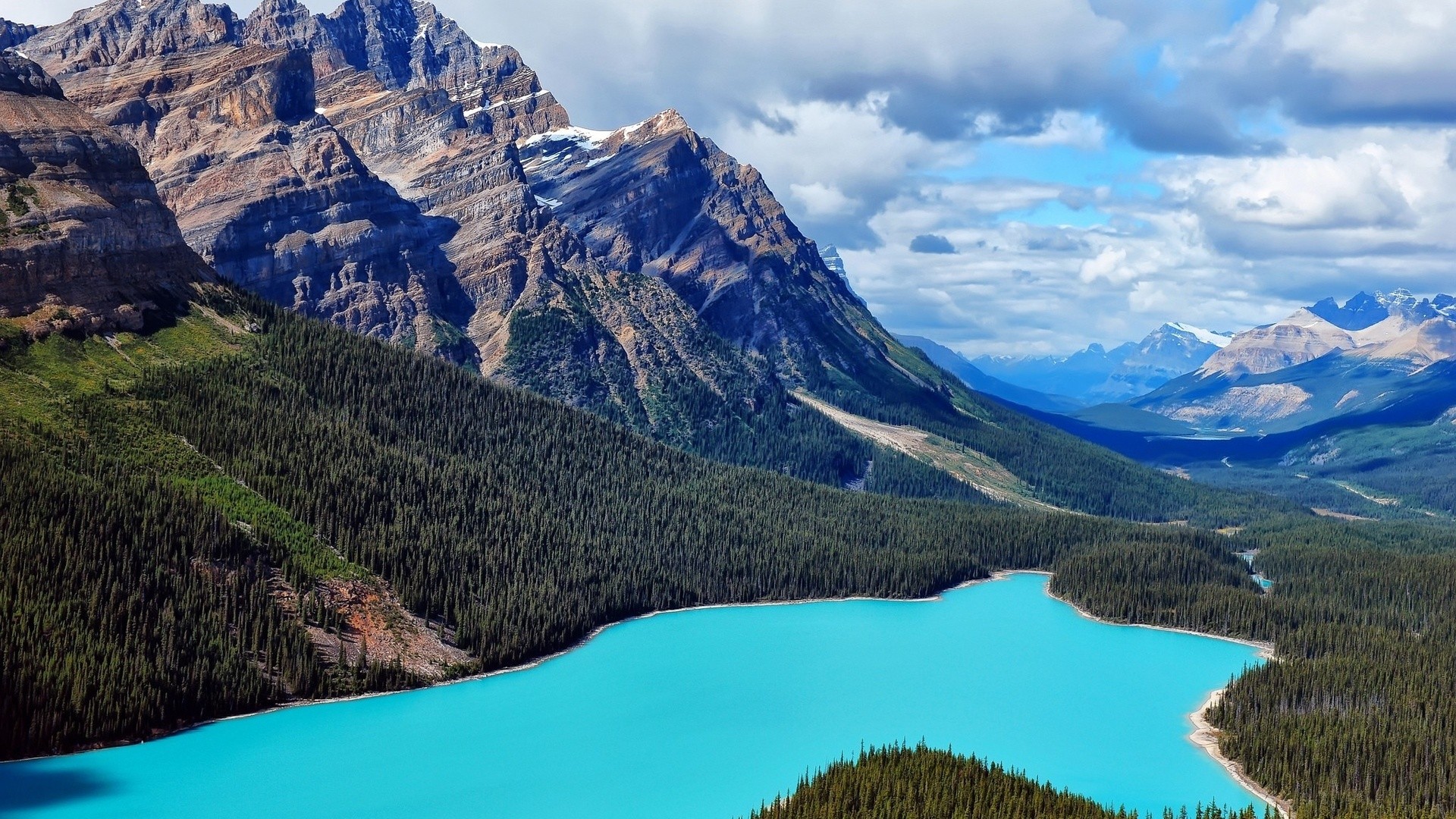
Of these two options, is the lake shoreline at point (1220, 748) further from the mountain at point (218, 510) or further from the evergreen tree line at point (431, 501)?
the mountain at point (218, 510)

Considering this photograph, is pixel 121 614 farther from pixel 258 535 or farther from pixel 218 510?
pixel 258 535

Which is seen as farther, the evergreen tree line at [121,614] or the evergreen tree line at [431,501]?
the evergreen tree line at [431,501]

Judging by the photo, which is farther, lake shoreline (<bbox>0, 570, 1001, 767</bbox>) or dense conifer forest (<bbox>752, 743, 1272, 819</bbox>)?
lake shoreline (<bbox>0, 570, 1001, 767</bbox>)

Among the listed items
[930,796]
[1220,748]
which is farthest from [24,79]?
[1220,748]

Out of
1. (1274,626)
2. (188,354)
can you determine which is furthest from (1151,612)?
(188,354)

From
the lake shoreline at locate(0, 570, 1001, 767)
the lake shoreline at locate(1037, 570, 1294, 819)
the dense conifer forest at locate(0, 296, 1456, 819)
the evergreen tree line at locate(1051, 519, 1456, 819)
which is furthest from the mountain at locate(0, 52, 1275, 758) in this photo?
the lake shoreline at locate(1037, 570, 1294, 819)

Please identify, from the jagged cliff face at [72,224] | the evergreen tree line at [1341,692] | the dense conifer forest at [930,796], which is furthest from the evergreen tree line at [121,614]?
the evergreen tree line at [1341,692]

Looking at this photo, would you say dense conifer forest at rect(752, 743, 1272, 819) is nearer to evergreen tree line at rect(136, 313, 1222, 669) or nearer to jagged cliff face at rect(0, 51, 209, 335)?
evergreen tree line at rect(136, 313, 1222, 669)
